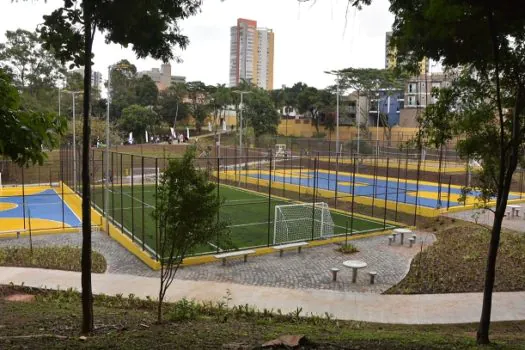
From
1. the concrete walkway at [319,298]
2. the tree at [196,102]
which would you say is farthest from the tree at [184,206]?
the tree at [196,102]

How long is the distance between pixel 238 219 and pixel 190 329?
696 inches

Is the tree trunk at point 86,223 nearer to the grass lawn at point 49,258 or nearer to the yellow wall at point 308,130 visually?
the grass lawn at point 49,258

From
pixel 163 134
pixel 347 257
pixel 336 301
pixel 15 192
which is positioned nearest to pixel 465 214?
pixel 347 257

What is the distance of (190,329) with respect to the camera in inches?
376

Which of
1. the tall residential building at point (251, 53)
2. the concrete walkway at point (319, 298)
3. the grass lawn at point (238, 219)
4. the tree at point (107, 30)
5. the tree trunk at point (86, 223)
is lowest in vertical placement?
the grass lawn at point (238, 219)

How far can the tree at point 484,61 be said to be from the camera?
7.84 meters

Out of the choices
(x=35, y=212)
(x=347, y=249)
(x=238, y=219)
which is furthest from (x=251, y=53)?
(x=347, y=249)

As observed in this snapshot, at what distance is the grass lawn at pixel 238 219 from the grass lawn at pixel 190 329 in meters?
6.37

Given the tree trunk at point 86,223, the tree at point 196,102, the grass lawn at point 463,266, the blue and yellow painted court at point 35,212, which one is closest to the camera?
the tree trunk at point 86,223

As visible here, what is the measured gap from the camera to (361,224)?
26031 mm

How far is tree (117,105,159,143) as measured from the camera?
70.0 meters

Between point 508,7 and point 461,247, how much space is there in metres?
14.7

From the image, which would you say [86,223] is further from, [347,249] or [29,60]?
[29,60]

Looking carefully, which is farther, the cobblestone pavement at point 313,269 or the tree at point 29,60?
the tree at point 29,60
